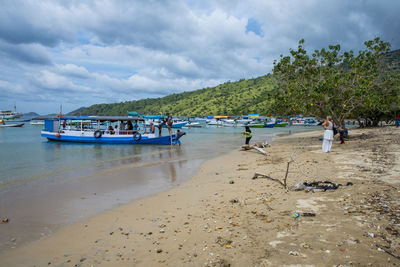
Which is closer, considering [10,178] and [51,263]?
[51,263]

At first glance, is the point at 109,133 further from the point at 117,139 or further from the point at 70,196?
the point at 70,196

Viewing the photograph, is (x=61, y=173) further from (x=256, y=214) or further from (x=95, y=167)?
(x=256, y=214)

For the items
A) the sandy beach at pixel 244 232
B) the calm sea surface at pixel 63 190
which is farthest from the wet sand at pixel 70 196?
the sandy beach at pixel 244 232

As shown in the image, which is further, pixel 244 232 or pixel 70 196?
pixel 70 196

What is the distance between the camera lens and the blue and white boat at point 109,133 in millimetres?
25297

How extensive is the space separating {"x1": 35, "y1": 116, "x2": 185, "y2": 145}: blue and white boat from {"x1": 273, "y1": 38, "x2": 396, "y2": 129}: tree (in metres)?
10.9

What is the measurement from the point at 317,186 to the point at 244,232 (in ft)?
10.3

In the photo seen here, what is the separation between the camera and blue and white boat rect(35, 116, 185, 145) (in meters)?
25.3

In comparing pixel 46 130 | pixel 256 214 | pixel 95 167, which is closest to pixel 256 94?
pixel 46 130

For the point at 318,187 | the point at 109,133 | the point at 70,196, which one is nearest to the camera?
the point at 318,187

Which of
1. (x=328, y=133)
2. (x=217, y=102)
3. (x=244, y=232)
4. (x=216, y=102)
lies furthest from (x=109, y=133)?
(x=216, y=102)

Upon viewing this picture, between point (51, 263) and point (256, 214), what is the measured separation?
152 inches

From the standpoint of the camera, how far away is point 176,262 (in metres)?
3.76

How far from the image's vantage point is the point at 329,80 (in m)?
17.2
